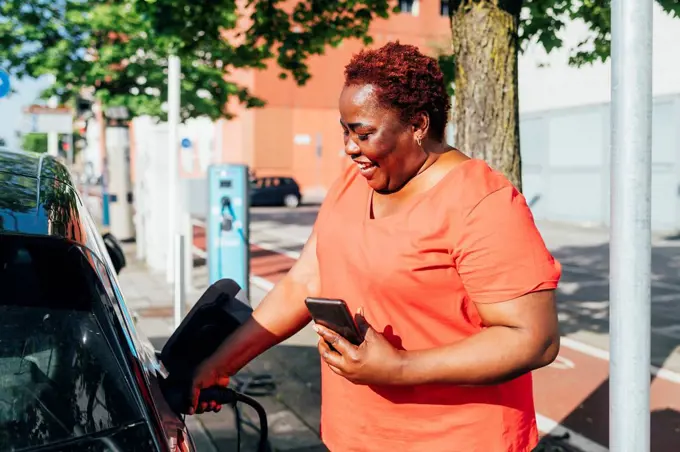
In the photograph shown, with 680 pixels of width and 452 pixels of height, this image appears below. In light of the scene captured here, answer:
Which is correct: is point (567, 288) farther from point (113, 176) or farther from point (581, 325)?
point (113, 176)

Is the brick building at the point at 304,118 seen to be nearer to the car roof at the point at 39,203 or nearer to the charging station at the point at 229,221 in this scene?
the charging station at the point at 229,221

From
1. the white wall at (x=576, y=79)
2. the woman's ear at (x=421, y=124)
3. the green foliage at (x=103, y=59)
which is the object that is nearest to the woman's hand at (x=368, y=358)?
the woman's ear at (x=421, y=124)

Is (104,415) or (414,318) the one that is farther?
(414,318)

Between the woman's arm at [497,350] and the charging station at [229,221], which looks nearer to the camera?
the woman's arm at [497,350]

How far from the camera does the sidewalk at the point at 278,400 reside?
16.3 ft

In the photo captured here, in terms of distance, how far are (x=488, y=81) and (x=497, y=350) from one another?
3388 millimetres

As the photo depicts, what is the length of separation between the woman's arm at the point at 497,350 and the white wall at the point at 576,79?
723 inches

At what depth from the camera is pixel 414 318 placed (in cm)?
189

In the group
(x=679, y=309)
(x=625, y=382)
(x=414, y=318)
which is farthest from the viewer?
(x=679, y=309)

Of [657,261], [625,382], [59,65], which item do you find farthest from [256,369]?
[59,65]

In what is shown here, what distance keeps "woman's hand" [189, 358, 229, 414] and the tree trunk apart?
3.07 m

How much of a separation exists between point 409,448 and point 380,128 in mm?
750

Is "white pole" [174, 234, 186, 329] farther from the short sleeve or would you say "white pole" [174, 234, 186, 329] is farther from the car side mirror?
the short sleeve

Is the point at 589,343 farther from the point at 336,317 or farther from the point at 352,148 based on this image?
the point at 336,317
